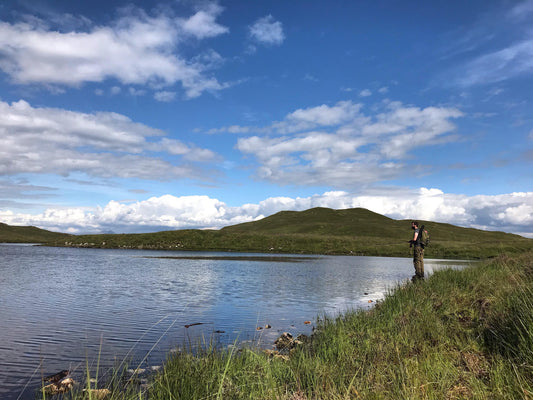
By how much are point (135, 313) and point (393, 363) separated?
1372 centimetres

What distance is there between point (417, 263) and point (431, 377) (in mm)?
16388

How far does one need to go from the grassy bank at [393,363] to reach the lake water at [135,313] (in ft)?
7.15

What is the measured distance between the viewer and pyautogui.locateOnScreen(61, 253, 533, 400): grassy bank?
20.4ft

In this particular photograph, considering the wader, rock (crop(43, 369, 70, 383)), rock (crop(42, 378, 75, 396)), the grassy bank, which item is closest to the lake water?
rock (crop(43, 369, 70, 383))

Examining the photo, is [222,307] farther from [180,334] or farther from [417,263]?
[417,263]

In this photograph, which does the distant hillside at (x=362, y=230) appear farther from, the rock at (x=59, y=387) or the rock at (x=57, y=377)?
the rock at (x=59, y=387)

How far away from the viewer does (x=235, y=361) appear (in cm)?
820

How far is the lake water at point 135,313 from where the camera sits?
36.2 ft

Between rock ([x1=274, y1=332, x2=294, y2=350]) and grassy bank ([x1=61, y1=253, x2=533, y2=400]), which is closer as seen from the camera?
grassy bank ([x1=61, y1=253, x2=533, y2=400])

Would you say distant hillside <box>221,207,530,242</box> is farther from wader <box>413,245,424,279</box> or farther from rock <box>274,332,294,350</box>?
rock <box>274,332,294,350</box>

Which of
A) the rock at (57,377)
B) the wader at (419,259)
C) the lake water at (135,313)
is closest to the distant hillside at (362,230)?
the lake water at (135,313)

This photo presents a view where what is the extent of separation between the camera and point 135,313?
17.8 m

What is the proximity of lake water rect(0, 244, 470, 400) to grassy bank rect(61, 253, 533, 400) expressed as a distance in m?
2.18

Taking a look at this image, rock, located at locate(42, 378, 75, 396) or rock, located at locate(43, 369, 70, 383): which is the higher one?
rock, located at locate(42, 378, 75, 396)
